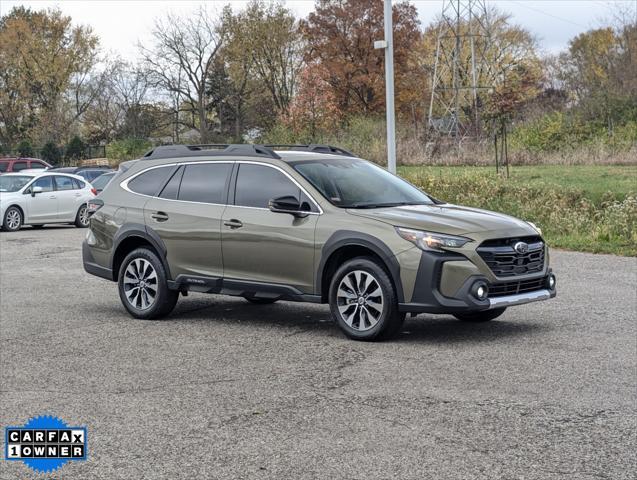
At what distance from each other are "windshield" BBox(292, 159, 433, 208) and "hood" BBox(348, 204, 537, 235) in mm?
254

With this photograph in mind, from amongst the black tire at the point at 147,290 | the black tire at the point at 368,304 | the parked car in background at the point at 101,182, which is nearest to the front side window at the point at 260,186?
the black tire at the point at 368,304

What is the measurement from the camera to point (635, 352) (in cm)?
863

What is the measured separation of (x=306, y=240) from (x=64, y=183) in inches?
792

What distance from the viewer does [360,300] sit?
934 centimetres

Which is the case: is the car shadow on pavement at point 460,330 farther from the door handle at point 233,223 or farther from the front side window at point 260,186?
the door handle at point 233,223

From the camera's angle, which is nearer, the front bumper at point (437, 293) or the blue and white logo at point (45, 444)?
the blue and white logo at point (45, 444)

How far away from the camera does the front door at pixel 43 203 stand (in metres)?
27.6

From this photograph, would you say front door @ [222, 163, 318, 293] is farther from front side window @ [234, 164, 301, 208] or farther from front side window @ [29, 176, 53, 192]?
front side window @ [29, 176, 53, 192]

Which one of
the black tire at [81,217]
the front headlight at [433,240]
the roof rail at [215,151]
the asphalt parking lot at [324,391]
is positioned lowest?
the asphalt parking lot at [324,391]

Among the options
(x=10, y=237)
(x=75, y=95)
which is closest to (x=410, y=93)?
(x=75, y=95)

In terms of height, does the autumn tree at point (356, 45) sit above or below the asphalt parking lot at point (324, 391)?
above

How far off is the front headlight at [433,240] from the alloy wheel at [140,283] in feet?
10.4

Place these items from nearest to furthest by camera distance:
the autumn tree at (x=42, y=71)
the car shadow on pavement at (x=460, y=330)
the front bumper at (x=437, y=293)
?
the front bumper at (x=437, y=293) → the car shadow on pavement at (x=460, y=330) → the autumn tree at (x=42, y=71)

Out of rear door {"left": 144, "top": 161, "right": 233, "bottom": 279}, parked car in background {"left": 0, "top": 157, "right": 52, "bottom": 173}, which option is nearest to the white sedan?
parked car in background {"left": 0, "top": 157, "right": 52, "bottom": 173}
